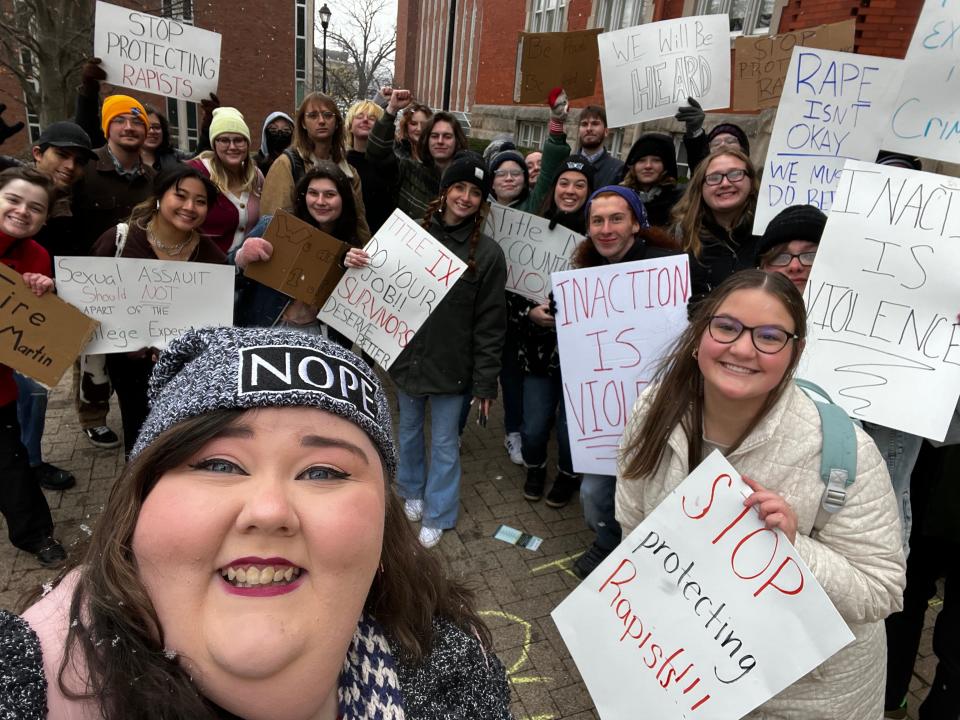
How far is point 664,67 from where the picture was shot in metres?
4.42

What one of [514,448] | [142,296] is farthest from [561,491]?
[142,296]

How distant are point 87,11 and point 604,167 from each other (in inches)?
438

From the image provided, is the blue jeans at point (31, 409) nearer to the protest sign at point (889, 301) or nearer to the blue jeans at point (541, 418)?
the blue jeans at point (541, 418)

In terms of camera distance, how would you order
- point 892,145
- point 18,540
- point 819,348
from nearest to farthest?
1. point 819,348
2. point 892,145
3. point 18,540

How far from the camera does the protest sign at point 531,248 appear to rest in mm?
3955

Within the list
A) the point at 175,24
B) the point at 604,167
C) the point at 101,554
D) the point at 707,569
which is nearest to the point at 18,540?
the point at 101,554

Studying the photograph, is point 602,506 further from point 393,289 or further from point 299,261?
point 299,261

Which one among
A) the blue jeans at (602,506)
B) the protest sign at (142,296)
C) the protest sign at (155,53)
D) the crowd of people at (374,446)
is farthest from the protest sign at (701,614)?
the protest sign at (155,53)

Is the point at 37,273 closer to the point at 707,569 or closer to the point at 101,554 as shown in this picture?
the point at 101,554

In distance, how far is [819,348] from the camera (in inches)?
94.2

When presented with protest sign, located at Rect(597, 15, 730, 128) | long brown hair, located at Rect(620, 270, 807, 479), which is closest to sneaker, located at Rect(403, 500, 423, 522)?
long brown hair, located at Rect(620, 270, 807, 479)

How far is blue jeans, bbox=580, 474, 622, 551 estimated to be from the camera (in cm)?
320

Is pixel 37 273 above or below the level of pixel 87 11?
below

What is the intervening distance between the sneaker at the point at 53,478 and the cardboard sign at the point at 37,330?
127 centimetres
